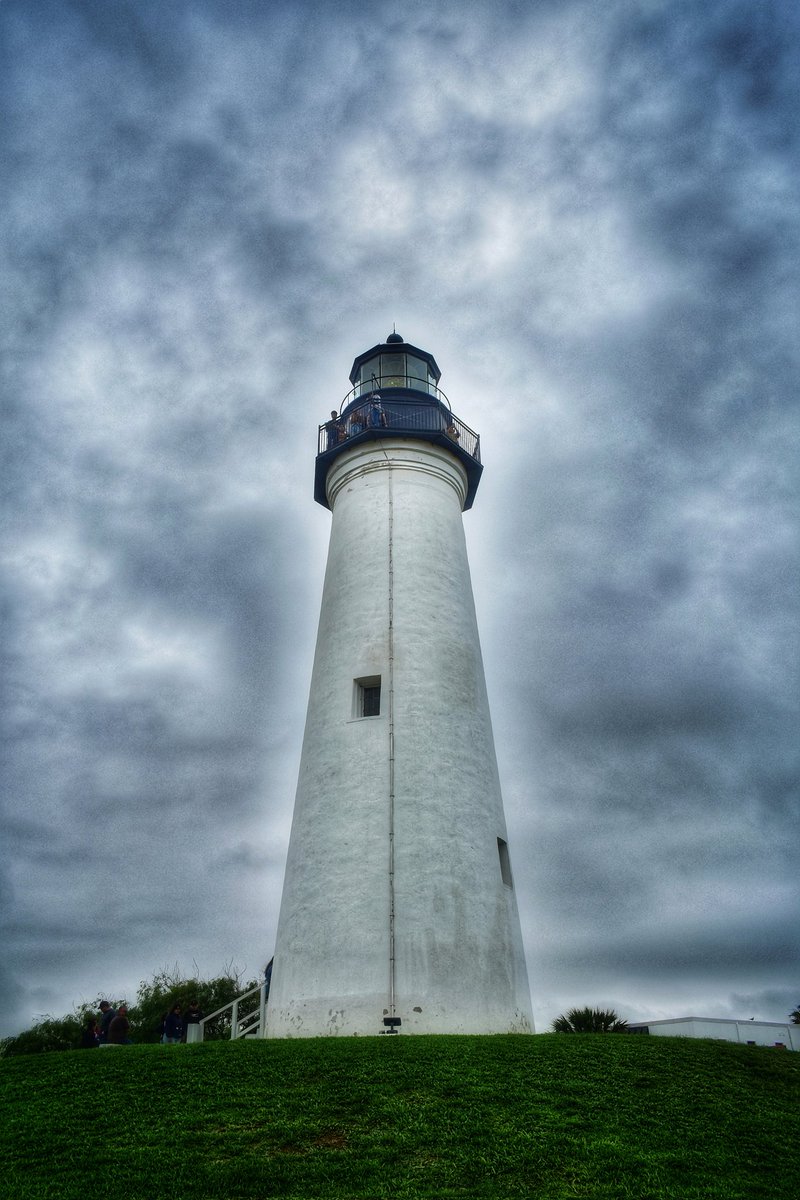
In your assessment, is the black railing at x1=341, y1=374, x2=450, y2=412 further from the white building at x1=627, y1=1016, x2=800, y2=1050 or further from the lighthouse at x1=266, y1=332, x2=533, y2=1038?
the white building at x1=627, y1=1016, x2=800, y2=1050

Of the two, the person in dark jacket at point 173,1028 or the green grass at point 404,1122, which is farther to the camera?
the person in dark jacket at point 173,1028

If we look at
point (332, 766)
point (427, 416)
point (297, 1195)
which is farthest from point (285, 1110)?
point (427, 416)

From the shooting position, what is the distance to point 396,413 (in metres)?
23.1

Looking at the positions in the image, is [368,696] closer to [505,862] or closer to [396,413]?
[505,862]

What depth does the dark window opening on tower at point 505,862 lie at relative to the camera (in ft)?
59.6

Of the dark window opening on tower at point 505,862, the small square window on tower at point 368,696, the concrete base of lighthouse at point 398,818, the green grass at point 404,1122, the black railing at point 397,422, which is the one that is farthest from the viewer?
the black railing at point 397,422

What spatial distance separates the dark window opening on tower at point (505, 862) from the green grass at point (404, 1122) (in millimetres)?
3959

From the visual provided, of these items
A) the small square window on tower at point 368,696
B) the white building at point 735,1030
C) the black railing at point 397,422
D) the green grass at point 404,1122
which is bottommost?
the green grass at point 404,1122

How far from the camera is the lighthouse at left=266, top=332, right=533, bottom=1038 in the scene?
15.9m

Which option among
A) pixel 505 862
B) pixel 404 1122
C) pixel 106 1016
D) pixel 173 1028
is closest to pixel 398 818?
pixel 505 862

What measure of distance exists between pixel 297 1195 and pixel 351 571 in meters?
13.8

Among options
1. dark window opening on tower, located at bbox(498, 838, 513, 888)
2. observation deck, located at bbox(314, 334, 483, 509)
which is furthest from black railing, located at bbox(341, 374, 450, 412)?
dark window opening on tower, located at bbox(498, 838, 513, 888)

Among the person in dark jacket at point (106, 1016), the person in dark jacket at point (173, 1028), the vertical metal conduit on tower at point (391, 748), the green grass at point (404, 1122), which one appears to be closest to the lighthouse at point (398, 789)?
the vertical metal conduit on tower at point (391, 748)

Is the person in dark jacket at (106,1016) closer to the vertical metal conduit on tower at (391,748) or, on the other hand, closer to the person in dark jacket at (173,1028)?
the person in dark jacket at (173,1028)
